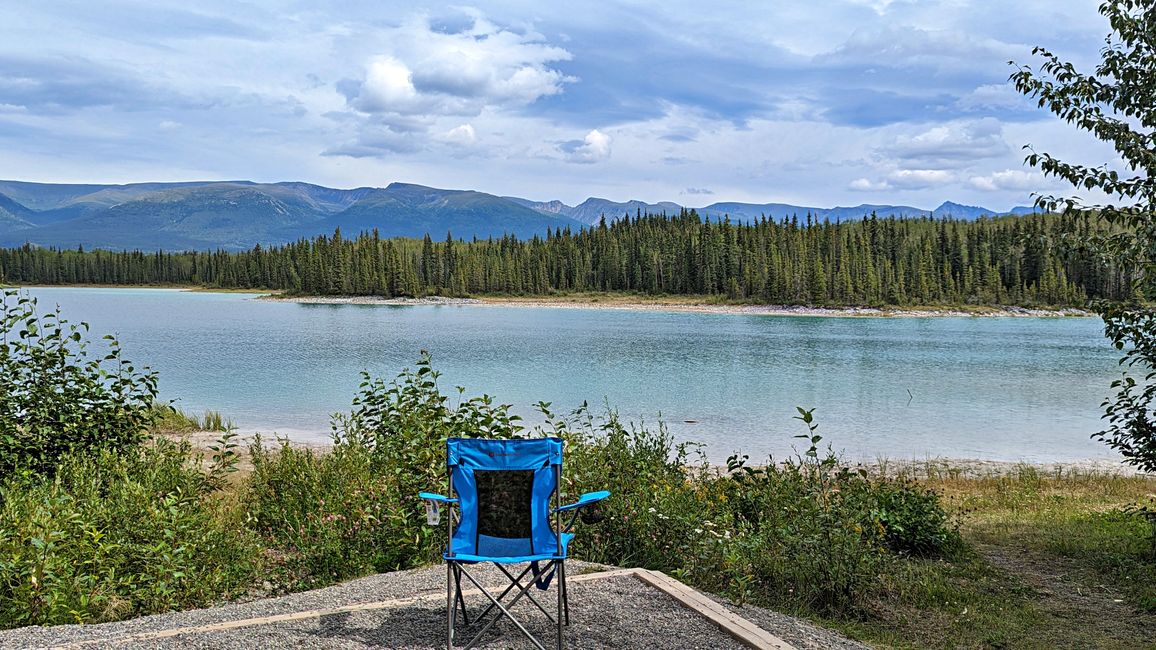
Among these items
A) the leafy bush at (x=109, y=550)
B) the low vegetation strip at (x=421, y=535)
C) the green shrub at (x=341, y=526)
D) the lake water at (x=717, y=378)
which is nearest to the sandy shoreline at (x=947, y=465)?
the lake water at (x=717, y=378)

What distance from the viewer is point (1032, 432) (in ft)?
67.5

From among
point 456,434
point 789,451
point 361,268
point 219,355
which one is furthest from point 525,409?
point 361,268

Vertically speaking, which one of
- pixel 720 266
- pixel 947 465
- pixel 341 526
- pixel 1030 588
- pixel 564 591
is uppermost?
pixel 720 266

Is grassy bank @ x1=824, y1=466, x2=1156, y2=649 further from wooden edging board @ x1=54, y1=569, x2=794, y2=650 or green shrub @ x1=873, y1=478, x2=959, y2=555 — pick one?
wooden edging board @ x1=54, y1=569, x2=794, y2=650

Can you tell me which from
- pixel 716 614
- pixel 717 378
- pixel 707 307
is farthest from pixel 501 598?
pixel 707 307

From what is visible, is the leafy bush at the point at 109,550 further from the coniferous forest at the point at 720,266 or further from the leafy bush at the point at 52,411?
the coniferous forest at the point at 720,266

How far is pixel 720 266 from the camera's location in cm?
11125

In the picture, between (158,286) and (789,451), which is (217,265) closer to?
(158,286)

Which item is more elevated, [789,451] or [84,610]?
[84,610]

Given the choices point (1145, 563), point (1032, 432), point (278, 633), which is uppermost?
point (278, 633)

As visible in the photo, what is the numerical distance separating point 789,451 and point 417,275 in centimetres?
11757

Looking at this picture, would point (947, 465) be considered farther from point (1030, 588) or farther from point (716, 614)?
point (716, 614)

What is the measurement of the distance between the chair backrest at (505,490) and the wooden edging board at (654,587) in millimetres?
658

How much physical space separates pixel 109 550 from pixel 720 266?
357 ft
